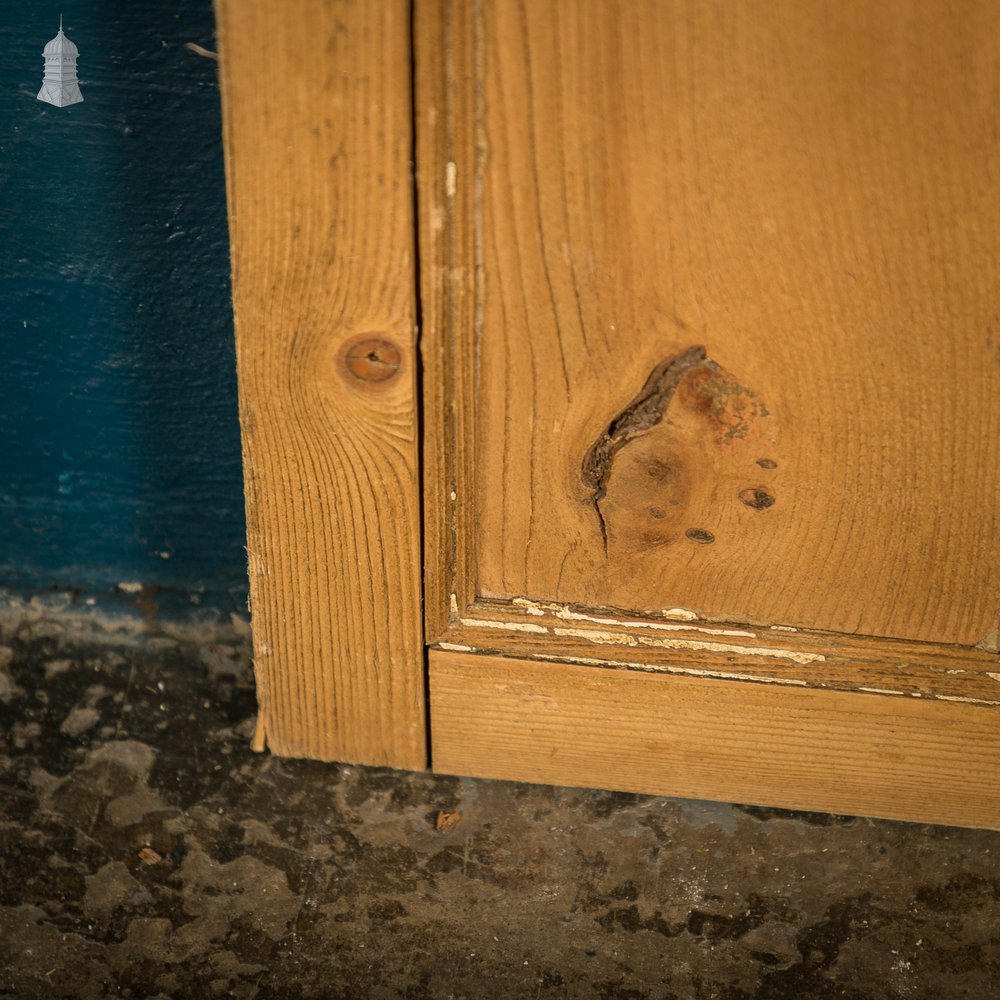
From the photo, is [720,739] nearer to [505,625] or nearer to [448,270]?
[505,625]

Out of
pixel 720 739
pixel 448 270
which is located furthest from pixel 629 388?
pixel 720 739

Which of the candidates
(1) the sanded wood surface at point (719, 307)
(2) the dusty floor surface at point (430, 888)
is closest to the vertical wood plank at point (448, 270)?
(1) the sanded wood surface at point (719, 307)

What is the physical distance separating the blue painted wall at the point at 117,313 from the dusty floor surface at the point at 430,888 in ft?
0.82

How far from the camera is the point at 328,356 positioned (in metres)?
0.87

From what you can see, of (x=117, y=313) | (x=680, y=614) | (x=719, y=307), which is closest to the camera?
(x=719, y=307)

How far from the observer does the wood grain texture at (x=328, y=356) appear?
2.52 feet

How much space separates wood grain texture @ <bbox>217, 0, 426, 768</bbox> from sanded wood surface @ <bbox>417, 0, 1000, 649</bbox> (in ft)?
0.12

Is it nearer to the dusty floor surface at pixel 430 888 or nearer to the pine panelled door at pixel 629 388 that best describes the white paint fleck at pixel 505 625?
the pine panelled door at pixel 629 388

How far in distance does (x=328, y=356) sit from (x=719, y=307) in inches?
13.4

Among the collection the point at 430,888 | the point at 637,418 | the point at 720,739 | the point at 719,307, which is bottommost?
the point at 430,888

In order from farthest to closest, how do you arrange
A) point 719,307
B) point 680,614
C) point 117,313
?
point 117,313 < point 680,614 < point 719,307

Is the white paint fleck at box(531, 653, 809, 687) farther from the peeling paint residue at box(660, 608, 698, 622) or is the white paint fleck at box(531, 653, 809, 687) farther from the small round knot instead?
the small round knot

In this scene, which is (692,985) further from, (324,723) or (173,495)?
(173,495)

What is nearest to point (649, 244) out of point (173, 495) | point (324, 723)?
point (324, 723)
